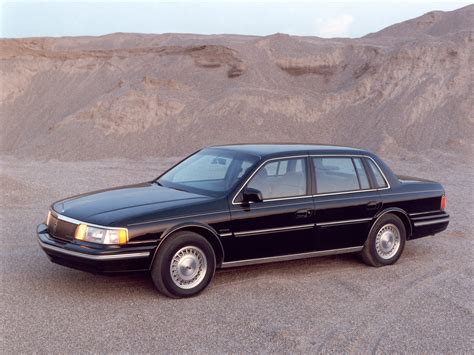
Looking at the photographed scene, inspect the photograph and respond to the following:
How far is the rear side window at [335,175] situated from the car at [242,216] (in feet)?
0.05

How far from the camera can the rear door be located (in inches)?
294

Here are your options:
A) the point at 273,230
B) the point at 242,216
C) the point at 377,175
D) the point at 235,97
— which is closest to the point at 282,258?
the point at 273,230

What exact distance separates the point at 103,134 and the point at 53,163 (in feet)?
11.8

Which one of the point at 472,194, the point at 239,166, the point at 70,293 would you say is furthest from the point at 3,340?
the point at 472,194

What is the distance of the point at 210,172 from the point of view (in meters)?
7.59

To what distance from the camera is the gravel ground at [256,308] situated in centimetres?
534

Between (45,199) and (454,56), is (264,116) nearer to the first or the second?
(454,56)

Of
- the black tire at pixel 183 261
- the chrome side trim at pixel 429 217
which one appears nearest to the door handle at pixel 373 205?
the chrome side trim at pixel 429 217

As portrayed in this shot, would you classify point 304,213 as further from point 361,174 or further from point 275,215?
point 361,174

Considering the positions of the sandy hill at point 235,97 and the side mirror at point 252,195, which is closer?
the side mirror at point 252,195

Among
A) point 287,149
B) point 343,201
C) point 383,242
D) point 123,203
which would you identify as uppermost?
point 287,149

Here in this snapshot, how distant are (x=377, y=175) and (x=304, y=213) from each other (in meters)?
1.42

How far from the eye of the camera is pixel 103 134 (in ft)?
90.0

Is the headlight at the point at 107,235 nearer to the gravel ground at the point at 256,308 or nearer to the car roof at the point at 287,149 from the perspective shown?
the gravel ground at the point at 256,308
